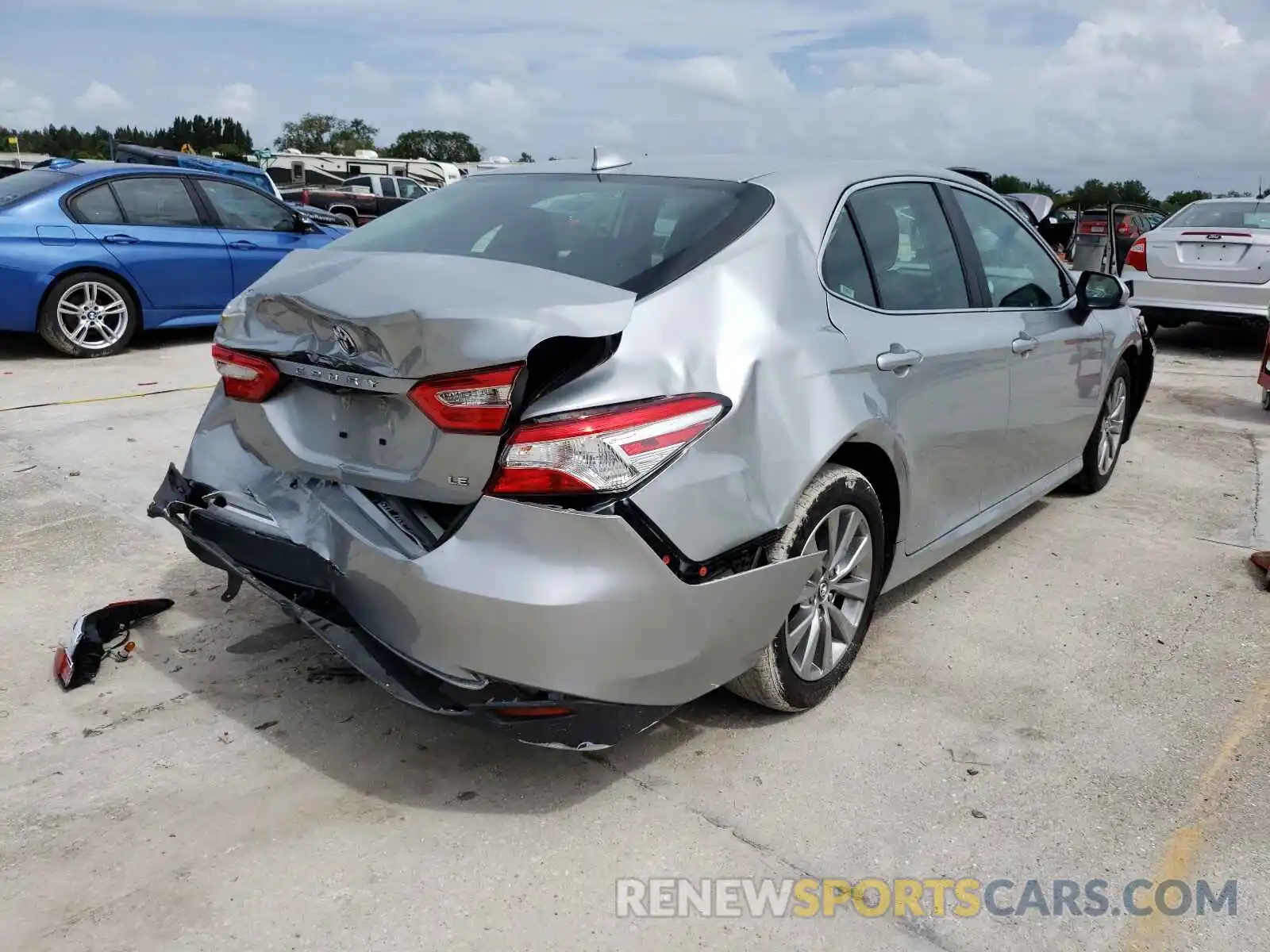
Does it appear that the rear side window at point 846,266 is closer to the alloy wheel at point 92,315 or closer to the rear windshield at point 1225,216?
the alloy wheel at point 92,315

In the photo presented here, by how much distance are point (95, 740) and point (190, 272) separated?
266 inches

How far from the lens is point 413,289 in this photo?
2570 millimetres

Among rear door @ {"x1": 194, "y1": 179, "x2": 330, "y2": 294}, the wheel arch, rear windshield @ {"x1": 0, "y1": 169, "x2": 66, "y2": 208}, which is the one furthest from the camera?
rear door @ {"x1": 194, "y1": 179, "x2": 330, "y2": 294}

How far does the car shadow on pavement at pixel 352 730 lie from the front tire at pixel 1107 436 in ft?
10.8

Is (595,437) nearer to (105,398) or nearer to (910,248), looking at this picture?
(910,248)

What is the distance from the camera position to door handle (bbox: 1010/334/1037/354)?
400cm

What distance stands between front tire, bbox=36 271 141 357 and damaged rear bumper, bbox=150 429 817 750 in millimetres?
6484

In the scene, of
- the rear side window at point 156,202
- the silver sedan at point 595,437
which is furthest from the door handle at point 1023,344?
the rear side window at point 156,202

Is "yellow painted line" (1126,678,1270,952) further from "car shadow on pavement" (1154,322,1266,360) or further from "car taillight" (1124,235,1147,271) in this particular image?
"car taillight" (1124,235,1147,271)

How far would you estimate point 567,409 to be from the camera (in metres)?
2.40

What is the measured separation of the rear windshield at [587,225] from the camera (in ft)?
9.35

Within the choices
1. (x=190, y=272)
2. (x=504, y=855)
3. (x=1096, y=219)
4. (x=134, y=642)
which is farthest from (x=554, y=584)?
(x=1096, y=219)

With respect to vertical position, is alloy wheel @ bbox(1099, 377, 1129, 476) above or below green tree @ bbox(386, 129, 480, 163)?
below

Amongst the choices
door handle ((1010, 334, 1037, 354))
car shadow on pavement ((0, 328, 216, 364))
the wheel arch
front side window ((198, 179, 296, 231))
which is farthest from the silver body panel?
front side window ((198, 179, 296, 231))
